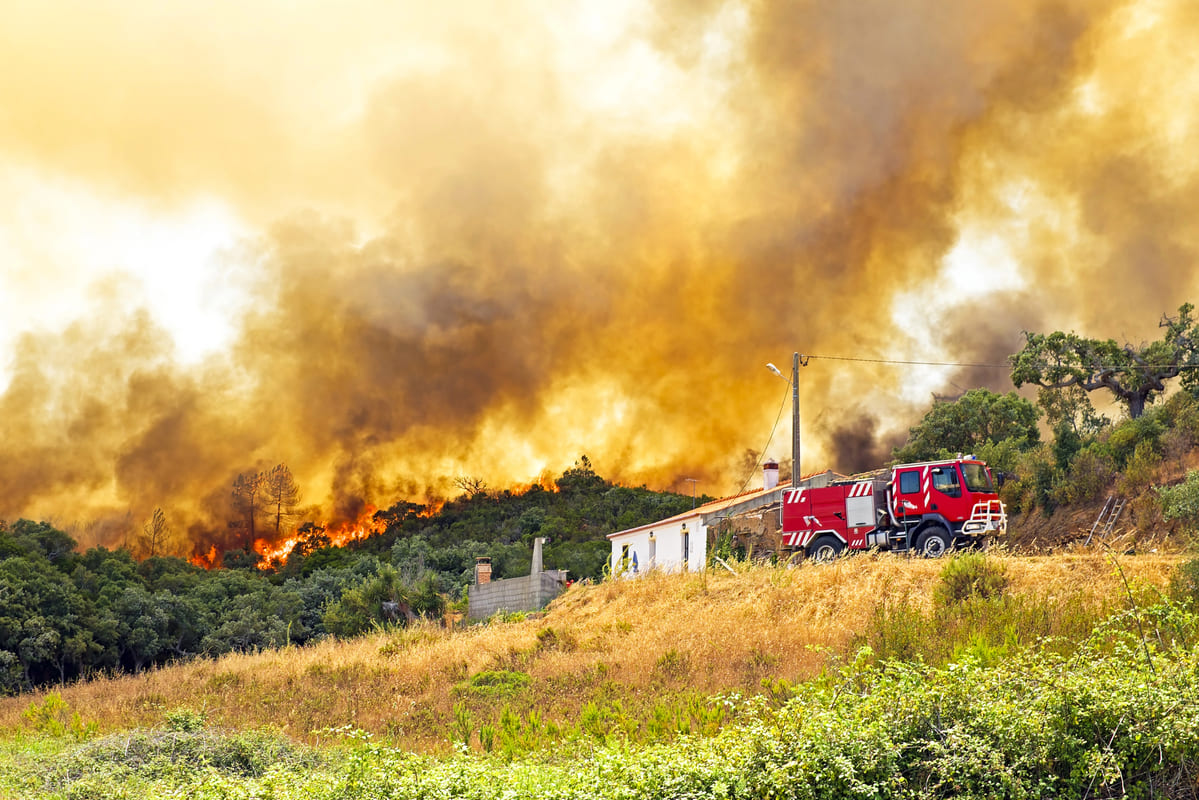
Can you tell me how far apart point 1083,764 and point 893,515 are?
1894cm

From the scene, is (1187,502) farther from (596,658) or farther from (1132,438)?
(596,658)

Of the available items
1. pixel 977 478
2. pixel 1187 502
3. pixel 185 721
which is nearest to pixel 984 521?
pixel 977 478

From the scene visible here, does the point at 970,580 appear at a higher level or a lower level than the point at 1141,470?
lower

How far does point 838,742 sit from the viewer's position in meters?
8.66

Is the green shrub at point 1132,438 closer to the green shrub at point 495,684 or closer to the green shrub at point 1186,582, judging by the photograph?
the green shrub at point 1186,582

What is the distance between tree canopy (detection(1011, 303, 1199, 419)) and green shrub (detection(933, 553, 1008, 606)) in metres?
31.5

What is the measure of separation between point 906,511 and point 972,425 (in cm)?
3152

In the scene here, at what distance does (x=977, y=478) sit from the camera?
2544 cm

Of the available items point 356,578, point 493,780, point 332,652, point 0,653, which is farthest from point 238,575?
point 493,780

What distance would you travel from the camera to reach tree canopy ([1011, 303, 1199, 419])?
4428 centimetres

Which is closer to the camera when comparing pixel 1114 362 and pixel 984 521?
pixel 984 521

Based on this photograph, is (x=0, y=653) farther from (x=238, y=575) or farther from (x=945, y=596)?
(x=945, y=596)

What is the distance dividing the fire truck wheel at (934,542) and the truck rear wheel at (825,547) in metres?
2.85

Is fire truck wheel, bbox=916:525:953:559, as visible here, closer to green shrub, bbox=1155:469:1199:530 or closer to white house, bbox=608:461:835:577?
green shrub, bbox=1155:469:1199:530
